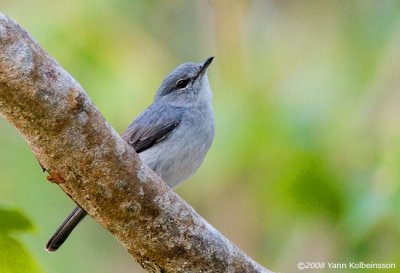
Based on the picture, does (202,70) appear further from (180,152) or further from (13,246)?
(13,246)

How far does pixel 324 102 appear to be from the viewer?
5027 millimetres

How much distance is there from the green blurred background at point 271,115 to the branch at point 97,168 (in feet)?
3.81

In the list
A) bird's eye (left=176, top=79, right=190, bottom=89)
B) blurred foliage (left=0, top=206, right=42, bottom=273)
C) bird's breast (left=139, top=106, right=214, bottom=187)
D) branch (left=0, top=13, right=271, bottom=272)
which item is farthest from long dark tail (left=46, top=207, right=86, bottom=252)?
bird's eye (left=176, top=79, right=190, bottom=89)

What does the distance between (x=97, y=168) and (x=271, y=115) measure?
7.04 feet

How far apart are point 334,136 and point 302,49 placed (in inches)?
54.0

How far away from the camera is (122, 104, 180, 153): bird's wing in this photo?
5027 millimetres

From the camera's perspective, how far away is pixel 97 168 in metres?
2.99

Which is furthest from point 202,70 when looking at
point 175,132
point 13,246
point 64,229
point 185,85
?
point 13,246

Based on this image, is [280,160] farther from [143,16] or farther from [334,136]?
[143,16]

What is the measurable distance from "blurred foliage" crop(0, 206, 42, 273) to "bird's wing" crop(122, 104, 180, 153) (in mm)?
2170

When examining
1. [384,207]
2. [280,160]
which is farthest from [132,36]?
[384,207]

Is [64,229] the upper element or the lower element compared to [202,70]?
lower

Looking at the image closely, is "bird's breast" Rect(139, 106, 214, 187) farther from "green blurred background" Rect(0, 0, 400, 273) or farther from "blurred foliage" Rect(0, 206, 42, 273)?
"blurred foliage" Rect(0, 206, 42, 273)

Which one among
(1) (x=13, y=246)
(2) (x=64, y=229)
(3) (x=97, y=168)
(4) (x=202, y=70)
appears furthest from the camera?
(4) (x=202, y=70)
